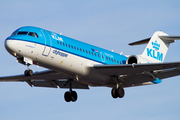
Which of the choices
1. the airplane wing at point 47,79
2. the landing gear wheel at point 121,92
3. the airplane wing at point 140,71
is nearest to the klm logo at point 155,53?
the airplane wing at point 140,71

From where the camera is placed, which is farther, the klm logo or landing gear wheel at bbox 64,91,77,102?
the klm logo

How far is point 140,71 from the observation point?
2528 centimetres

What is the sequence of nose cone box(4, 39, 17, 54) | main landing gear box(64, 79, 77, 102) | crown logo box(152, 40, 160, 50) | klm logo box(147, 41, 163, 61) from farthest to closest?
1. crown logo box(152, 40, 160, 50)
2. klm logo box(147, 41, 163, 61)
3. main landing gear box(64, 79, 77, 102)
4. nose cone box(4, 39, 17, 54)

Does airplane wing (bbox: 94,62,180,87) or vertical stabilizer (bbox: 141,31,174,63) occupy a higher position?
vertical stabilizer (bbox: 141,31,174,63)

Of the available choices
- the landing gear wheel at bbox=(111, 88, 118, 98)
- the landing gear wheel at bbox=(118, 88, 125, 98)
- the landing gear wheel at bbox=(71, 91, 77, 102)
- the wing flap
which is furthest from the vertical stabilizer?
the landing gear wheel at bbox=(71, 91, 77, 102)

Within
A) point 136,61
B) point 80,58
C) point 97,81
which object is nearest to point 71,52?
point 80,58

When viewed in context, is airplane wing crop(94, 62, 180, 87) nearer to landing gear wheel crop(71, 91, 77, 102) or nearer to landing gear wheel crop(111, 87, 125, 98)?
landing gear wheel crop(111, 87, 125, 98)

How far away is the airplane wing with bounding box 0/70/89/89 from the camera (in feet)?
85.5

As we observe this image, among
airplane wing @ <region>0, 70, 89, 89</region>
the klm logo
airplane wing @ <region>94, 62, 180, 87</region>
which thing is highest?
the klm logo

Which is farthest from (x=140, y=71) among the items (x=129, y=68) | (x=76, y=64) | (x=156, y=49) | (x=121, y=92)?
(x=156, y=49)

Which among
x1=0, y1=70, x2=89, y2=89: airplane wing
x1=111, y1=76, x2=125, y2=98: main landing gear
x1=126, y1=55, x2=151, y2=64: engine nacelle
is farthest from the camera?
x1=126, y1=55, x2=151, y2=64: engine nacelle

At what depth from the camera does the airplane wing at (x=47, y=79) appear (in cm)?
2606

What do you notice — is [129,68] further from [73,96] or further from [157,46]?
[157,46]

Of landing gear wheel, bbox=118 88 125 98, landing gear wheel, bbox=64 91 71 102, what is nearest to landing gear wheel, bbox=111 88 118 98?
landing gear wheel, bbox=118 88 125 98
